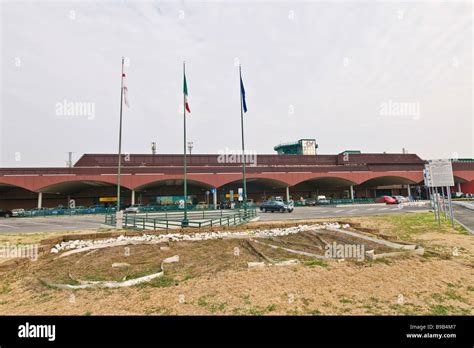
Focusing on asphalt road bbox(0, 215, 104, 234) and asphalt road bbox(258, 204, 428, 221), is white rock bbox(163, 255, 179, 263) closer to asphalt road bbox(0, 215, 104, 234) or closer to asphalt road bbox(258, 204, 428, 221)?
asphalt road bbox(0, 215, 104, 234)

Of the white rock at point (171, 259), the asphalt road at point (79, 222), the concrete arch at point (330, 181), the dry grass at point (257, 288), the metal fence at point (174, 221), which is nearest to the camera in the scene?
the dry grass at point (257, 288)

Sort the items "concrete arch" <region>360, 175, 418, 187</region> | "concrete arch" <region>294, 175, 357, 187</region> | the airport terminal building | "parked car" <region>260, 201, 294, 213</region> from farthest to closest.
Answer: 1. "concrete arch" <region>360, 175, 418, 187</region>
2. "concrete arch" <region>294, 175, 357, 187</region>
3. the airport terminal building
4. "parked car" <region>260, 201, 294, 213</region>

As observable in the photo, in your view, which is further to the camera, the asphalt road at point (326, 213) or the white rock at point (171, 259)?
the asphalt road at point (326, 213)

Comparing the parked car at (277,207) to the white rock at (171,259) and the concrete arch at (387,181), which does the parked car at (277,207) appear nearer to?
the white rock at (171,259)

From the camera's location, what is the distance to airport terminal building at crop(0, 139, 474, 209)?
42844 mm

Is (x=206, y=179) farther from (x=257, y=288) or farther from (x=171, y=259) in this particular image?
(x=257, y=288)

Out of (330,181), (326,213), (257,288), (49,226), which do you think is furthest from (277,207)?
(330,181)

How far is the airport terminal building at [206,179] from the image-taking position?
42844 mm

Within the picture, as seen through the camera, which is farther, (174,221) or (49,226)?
(49,226)

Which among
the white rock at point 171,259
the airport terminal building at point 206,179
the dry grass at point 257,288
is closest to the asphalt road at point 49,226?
the dry grass at point 257,288

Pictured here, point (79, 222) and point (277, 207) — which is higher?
point (277, 207)

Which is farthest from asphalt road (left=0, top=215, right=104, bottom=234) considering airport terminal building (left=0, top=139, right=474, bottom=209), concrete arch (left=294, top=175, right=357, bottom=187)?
concrete arch (left=294, top=175, right=357, bottom=187)

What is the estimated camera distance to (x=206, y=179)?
46.8m

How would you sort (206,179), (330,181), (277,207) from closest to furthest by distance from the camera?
(277,207) < (206,179) < (330,181)
